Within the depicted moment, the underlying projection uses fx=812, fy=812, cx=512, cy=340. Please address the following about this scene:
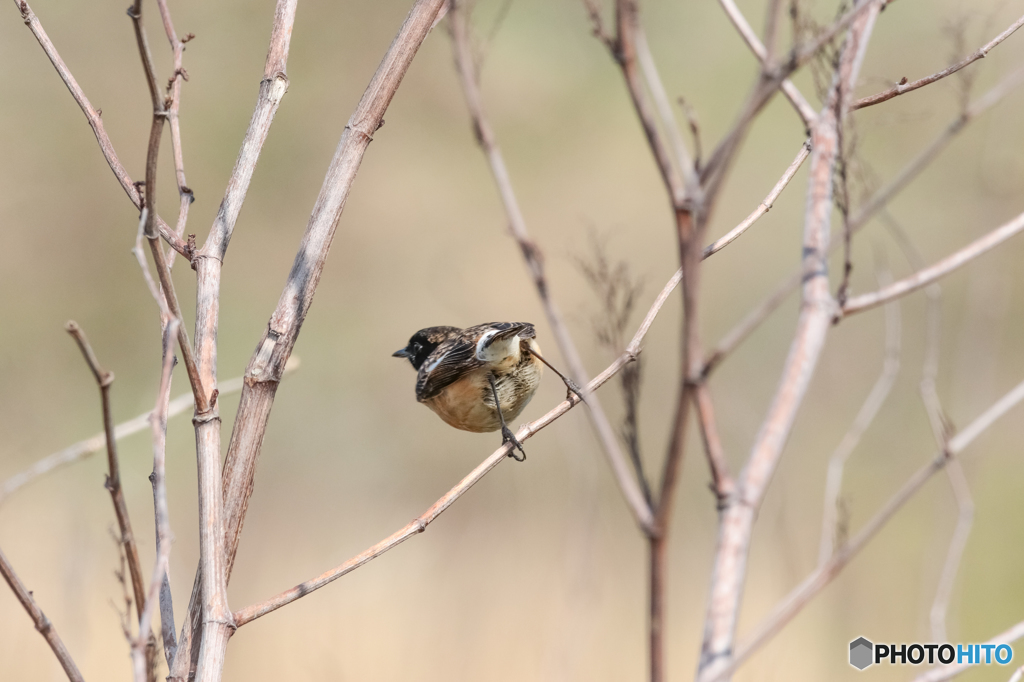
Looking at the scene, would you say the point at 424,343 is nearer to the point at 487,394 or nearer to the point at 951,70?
the point at 487,394

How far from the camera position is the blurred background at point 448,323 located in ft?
20.7

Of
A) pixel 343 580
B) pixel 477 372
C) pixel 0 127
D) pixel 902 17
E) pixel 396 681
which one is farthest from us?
pixel 902 17

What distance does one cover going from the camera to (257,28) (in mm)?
10547

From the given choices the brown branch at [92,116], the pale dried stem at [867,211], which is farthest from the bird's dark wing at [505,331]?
the pale dried stem at [867,211]

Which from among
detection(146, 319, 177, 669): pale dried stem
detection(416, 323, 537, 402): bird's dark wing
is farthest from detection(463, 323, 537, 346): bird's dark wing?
detection(146, 319, 177, 669): pale dried stem

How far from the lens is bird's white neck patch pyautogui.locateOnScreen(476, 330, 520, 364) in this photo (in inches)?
153

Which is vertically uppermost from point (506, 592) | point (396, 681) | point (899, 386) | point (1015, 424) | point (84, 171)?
point (84, 171)

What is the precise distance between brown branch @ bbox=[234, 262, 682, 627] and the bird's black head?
2.26 m

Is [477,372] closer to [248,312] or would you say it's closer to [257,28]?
[248,312]

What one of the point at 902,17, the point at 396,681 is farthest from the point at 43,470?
the point at 902,17

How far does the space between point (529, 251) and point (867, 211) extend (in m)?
0.47

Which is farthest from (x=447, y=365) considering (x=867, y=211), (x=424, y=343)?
(x=867, y=211)

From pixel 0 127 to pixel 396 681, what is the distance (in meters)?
7.54

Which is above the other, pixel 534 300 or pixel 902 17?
pixel 902 17
